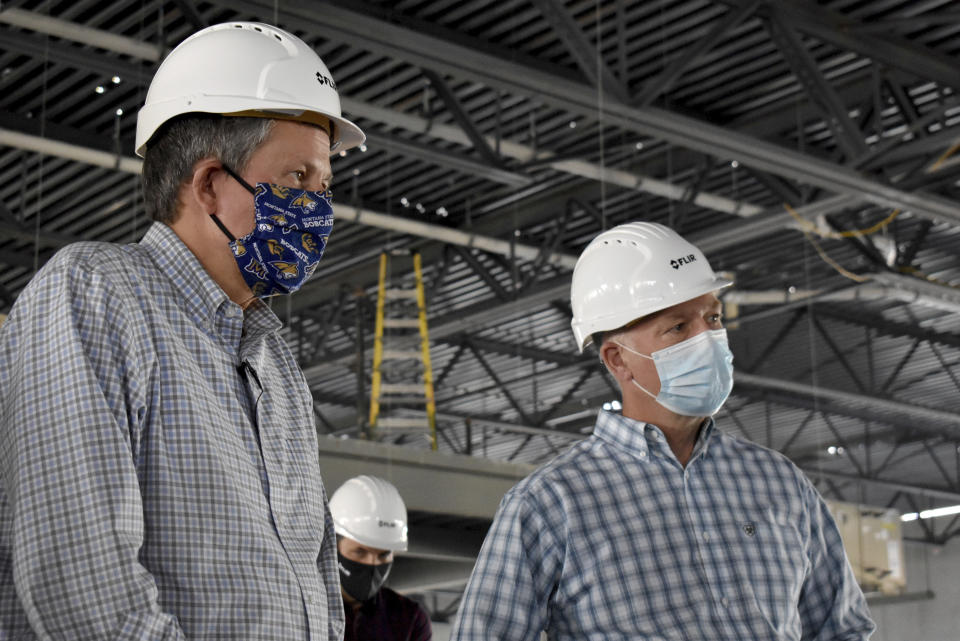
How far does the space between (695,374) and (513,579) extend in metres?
0.82

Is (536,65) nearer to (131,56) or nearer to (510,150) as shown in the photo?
(510,150)

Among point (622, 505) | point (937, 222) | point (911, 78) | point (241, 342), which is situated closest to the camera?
point (241, 342)

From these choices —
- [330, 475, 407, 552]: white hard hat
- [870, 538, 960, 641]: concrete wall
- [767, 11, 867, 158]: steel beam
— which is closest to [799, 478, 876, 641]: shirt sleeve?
[330, 475, 407, 552]: white hard hat

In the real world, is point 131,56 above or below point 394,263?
above

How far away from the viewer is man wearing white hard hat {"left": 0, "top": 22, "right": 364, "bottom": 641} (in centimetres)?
198

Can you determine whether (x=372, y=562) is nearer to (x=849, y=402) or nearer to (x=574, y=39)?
(x=574, y=39)

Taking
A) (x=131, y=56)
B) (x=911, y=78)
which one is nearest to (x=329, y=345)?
(x=131, y=56)

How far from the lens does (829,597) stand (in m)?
3.41

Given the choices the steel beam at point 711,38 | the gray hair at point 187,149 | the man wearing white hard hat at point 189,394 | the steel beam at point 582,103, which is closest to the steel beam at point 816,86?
the steel beam at point 582,103

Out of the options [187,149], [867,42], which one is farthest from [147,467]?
[867,42]

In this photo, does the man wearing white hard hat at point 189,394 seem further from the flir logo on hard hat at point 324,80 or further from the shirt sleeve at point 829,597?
the shirt sleeve at point 829,597

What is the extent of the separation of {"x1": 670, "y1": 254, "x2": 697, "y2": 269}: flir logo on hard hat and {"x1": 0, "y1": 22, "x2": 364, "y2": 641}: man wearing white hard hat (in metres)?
1.22

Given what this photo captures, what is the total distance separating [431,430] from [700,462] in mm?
9781

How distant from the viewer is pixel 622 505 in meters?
3.31
